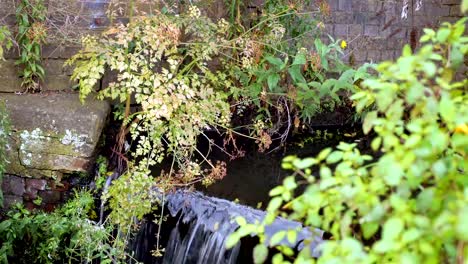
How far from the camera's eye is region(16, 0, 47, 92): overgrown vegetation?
12.4 ft

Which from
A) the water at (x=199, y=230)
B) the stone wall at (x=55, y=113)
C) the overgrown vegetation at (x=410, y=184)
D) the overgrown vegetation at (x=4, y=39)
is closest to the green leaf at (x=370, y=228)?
the overgrown vegetation at (x=410, y=184)

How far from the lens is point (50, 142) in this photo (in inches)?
147

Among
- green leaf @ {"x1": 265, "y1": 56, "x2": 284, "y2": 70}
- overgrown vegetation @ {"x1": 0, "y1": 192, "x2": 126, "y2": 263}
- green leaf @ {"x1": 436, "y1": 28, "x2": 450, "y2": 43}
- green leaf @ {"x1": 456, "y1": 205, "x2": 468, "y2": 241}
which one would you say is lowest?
overgrown vegetation @ {"x1": 0, "y1": 192, "x2": 126, "y2": 263}

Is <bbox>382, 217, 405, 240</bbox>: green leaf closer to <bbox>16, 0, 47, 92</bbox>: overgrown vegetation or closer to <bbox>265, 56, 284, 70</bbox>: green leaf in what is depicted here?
<bbox>265, 56, 284, 70</bbox>: green leaf

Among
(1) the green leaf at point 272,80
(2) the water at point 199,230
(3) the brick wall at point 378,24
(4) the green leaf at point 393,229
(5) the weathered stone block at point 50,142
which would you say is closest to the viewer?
(4) the green leaf at point 393,229

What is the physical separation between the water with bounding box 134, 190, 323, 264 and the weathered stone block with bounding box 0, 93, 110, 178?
666 millimetres

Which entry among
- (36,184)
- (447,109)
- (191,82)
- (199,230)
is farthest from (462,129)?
(36,184)

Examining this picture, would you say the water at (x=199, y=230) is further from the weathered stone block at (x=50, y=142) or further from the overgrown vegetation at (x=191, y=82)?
the weathered stone block at (x=50, y=142)

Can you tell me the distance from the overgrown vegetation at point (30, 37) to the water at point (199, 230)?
4.28 ft

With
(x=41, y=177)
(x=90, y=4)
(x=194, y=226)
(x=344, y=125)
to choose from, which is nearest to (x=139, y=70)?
(x=90, y=4)

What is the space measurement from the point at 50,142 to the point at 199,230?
1.20 m

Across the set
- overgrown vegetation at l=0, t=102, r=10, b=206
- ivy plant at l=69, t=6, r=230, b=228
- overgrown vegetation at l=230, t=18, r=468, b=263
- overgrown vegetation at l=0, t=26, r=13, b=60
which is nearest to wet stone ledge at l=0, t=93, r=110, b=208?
overgrown vegetation at l=0, t=102, r=10, b=206

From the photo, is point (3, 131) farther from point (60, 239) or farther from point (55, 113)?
point (60, 239)

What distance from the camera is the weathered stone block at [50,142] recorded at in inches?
147
